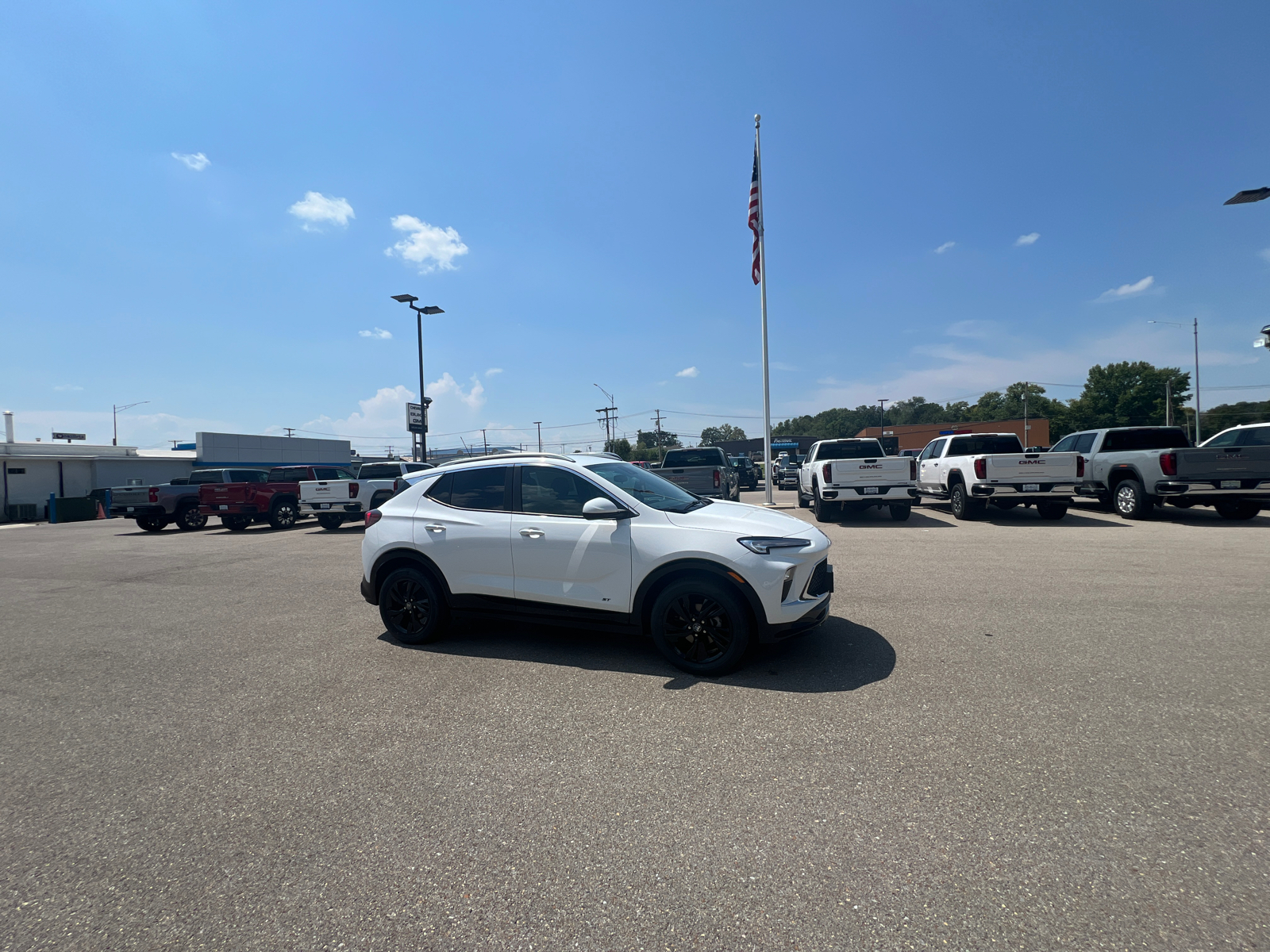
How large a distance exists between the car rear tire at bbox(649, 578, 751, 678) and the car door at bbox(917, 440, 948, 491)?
12818mm

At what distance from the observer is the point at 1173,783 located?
2.99m

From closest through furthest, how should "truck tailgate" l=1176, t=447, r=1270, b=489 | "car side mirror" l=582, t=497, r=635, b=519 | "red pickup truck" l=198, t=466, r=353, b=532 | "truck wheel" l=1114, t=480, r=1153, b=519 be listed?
"car side mirror" l=582, t=497, r=635, b=519, "truck tailgate" l=1176, t=447, r=1270, b=489, "truck wheel" l=1114, t=480, r=1153, b=519, "red pickup truck" l=198, t=466, r=353, b=532

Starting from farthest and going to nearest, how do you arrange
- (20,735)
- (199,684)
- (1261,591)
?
(1261,591), (199,684), (20,735)

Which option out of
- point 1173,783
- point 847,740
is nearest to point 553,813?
point 847,740

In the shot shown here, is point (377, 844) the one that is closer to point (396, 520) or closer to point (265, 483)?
point (396, 520)

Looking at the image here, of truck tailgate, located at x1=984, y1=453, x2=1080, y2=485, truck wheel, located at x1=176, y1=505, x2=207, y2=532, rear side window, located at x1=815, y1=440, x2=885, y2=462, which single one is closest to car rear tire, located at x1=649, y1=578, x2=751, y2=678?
truck tailgate, located at x1=984, y1=453, x2=1080, y2=485

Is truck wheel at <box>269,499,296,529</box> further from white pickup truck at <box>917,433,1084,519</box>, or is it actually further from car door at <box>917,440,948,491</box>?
white pickup truck at <box>917,433,1084,519</box>

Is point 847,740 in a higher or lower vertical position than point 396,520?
lower

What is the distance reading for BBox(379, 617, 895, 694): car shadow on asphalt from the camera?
4.49 metres

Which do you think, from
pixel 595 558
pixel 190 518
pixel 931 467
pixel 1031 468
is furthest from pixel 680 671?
pixel 190 518

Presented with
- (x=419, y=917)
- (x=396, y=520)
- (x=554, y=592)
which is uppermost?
(x=396, y=520)

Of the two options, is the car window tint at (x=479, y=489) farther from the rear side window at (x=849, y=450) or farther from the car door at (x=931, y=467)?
the car door at (x=931, y=467)

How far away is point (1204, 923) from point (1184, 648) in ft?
12.0

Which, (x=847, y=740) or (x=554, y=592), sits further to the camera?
(x=554, y=592)
